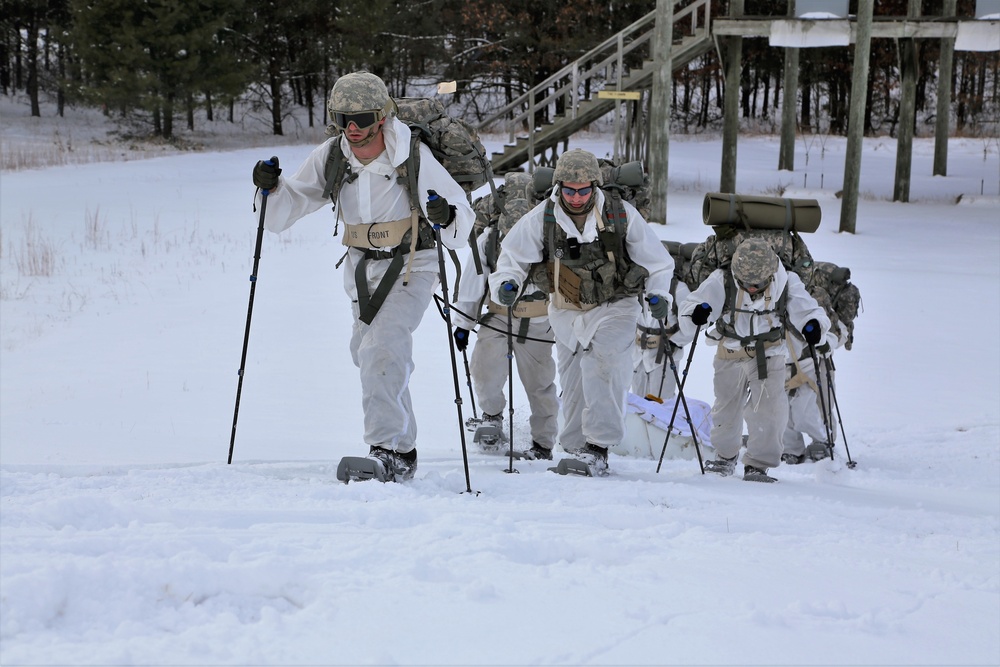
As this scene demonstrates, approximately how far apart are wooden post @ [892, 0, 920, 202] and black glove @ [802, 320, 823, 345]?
15091 millimetres

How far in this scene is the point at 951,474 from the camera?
8.41 meters

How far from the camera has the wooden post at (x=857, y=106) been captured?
709 inches

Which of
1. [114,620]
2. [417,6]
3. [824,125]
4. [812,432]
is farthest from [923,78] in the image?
[114,620]

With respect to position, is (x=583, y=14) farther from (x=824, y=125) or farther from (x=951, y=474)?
(x=951, y=474)

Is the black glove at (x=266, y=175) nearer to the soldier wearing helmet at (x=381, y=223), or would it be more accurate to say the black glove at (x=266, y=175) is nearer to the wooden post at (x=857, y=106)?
the soldier wearing helmet at (x=381, y=223)

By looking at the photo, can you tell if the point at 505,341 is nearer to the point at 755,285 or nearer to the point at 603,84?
the point at 755,285

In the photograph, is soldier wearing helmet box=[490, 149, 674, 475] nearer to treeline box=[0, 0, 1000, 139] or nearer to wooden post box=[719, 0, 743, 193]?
wooden post box=[719, 0, 743, 193]

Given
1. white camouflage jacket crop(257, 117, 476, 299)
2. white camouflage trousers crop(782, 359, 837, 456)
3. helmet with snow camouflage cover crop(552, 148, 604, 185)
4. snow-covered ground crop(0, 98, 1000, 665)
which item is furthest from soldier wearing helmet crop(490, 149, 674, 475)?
white camouflage trousers crop(782, 359, 837, 456)

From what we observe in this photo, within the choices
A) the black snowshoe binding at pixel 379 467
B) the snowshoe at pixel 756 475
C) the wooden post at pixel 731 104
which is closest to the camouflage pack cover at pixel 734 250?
the snowshoe at pixel 756 475

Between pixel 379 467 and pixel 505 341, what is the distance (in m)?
3.06

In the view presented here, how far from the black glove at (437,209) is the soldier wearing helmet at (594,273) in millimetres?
1185

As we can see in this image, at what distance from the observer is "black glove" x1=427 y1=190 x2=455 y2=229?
5379 millimetres

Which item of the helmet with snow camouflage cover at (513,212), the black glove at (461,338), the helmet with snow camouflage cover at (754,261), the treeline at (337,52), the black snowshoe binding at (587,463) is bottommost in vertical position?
the black snowshoe binding at (587,463)

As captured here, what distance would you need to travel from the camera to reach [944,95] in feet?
86.1
